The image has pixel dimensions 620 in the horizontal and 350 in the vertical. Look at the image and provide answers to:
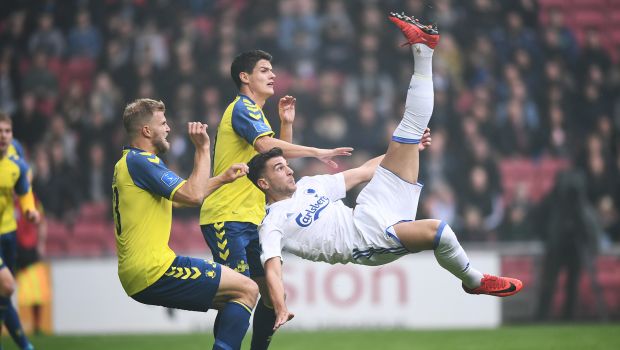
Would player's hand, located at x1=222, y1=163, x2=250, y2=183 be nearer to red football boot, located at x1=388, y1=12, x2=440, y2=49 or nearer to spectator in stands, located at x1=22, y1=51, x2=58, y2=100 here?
red football boot, located at x1=388, y1=12, x2=440, y2=49

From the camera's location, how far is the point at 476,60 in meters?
15.9

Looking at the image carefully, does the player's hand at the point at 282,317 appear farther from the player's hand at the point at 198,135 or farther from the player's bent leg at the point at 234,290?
the player's hand at the point at 198,135

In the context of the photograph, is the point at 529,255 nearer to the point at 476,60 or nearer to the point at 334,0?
the point at 476,60

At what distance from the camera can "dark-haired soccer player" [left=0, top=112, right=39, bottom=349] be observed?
30.7 feet

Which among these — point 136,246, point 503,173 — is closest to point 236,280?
point 136,246

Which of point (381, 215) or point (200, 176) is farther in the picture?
point (381, 215)

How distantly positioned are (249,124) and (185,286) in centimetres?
139

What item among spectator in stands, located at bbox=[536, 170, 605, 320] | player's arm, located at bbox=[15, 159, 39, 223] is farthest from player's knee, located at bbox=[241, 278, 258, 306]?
spectator in stands, located at bbox=[536, 170, 605, 320]

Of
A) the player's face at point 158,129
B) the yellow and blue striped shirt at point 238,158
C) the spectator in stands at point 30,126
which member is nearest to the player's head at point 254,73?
the yellow and blue striped shirt at point 238,158

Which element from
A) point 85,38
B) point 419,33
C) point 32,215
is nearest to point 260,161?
A: point 419,33

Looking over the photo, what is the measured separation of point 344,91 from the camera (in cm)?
1532

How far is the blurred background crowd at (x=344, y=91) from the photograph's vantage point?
13.8 metres

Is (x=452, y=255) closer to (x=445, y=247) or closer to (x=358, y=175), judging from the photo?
(x=445, y=247)

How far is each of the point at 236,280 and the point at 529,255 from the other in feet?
22.9
